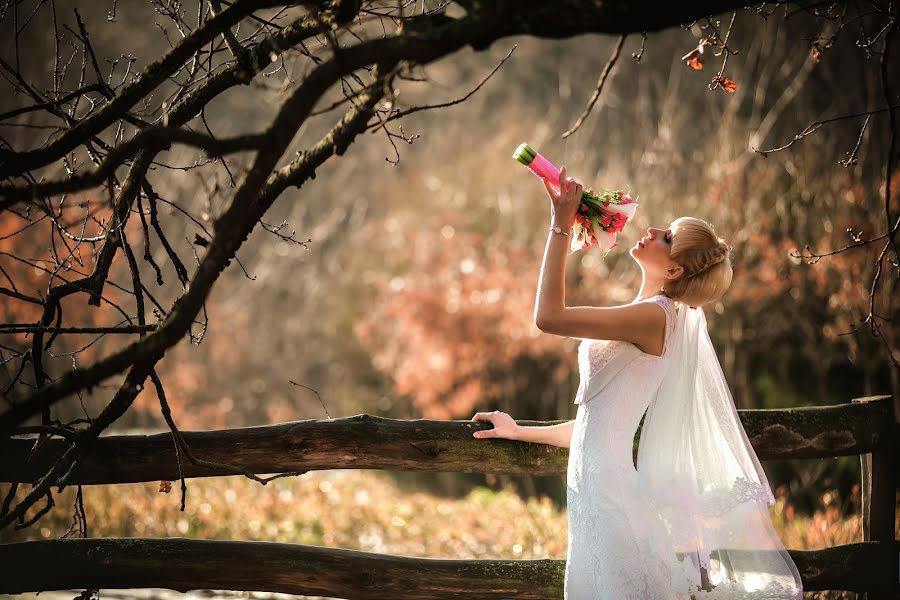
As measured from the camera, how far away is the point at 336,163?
822 inches

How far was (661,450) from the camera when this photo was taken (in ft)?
9.80

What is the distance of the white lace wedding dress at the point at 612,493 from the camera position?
9.18 ft

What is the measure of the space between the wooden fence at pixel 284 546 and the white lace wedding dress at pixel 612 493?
425 mm

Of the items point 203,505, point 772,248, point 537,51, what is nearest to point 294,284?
point 537,51

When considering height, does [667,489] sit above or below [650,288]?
below

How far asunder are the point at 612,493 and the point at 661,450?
0.27 meters

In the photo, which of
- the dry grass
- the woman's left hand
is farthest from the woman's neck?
the dry grass

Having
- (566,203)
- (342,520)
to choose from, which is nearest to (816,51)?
(566,203)

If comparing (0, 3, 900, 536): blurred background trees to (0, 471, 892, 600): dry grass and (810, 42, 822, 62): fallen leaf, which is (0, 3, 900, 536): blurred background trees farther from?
(0, 471, 892, 600): dry grass

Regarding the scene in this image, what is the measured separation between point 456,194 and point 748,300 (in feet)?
15.9

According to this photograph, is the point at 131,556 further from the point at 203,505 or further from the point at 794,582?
the point at 203,505

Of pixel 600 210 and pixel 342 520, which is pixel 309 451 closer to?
pixel 600 210

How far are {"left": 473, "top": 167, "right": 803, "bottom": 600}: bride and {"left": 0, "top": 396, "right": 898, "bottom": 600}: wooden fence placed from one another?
1.40 ft

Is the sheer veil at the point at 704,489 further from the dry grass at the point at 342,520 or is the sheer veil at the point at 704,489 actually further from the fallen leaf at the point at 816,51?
the dry grass at the point at 342,520
